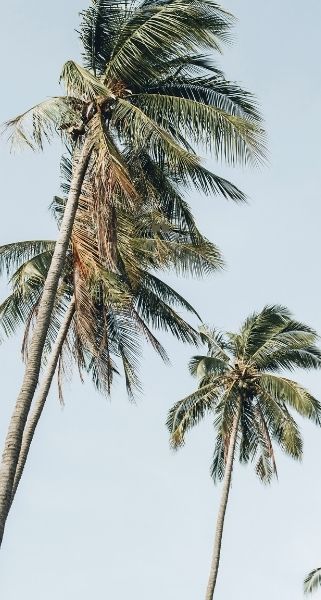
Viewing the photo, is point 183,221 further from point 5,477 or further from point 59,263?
point 5,477

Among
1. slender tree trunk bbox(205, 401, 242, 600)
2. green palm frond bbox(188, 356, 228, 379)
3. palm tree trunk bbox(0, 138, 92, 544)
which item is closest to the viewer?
palm tree trunk bbox(0, 138, 92, 544)

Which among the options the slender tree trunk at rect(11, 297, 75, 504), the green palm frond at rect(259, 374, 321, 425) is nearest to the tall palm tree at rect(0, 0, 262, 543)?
the slender tree trunk at rect(11, 297, 75, 504)

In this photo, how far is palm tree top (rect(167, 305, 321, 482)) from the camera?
95.0 ft

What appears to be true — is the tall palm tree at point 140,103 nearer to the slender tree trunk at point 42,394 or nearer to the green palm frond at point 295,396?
the slender tree trunk at point 42,394

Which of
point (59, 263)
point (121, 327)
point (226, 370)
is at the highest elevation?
point (226, 370)

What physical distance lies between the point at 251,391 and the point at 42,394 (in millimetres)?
12332

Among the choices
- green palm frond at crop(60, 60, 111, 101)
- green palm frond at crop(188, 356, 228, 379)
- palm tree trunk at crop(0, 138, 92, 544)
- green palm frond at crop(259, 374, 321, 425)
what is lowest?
palm tree trunk at crop(0, 138, 92, 544)

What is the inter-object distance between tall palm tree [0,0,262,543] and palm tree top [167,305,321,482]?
1300 centimetres

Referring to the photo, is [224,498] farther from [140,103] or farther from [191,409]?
[140,103]

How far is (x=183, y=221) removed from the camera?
18.2 meters

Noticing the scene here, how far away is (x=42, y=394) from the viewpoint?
18.5 m

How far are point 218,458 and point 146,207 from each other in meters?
13.6

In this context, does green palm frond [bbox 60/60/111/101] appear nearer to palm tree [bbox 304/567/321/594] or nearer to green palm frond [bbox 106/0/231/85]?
green palm frond [bbox 106/0/231/85]

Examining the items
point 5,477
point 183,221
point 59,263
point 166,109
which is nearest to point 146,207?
point 183,221
